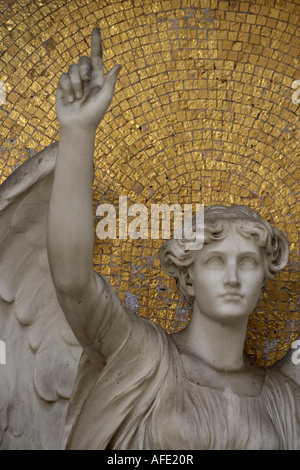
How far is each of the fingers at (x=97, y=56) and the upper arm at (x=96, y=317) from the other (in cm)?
53

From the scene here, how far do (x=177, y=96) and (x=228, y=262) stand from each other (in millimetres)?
1026

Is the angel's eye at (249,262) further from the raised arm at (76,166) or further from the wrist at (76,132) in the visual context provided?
the wrist at (76,132)

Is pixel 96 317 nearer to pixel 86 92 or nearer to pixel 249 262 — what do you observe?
pixel 249 262

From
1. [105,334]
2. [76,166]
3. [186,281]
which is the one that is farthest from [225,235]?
[76,166]

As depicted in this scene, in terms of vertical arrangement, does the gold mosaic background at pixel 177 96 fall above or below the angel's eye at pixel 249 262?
above

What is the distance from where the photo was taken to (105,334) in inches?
126

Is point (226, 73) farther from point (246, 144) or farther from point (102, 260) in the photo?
point (102, 260)

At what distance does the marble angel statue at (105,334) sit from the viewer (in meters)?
3.00

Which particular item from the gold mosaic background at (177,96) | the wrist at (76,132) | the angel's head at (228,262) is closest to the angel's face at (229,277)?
the angel's head at (228,262)

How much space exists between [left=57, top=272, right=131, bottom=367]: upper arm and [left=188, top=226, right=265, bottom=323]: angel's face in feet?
0.84

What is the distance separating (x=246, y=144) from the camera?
4.12 meters

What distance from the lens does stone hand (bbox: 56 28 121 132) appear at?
2.96 meters

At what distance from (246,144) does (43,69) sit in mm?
784

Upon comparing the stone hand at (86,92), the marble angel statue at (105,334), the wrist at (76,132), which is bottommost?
the marble angel statue at (105,334)
